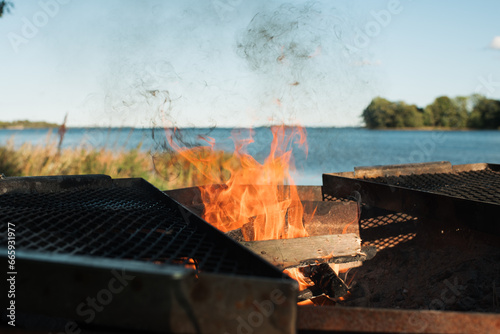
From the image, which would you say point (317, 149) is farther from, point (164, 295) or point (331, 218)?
point (164, 295)

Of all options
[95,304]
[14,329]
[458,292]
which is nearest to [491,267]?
[458,292]

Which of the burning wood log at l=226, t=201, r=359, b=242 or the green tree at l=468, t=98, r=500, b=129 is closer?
the burning wood log at l=226, t=201, r=359, b=242

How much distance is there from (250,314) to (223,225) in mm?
2587

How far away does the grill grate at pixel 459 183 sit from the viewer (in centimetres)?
295

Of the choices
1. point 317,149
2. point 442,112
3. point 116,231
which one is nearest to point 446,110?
point 442,112

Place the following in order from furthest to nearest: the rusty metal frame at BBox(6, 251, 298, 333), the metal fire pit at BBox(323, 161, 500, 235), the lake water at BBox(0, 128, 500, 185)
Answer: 1. the lake water at BBox(0, 128, 500, 185)
2. the metal fire pit at BBox(323, 161, 500, 235)
3. the rusty metal frame at BBox(6, 251, 298, 333)

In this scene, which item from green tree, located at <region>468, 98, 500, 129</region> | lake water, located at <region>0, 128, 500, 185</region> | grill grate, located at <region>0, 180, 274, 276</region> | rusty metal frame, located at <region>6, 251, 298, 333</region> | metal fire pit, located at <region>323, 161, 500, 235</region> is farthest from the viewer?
green tree, located at <region>468, 98, 500, 129</region>

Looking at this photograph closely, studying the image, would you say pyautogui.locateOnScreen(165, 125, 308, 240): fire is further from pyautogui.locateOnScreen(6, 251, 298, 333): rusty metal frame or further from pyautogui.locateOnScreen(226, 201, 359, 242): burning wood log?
pyautogui.locateOnScreen(6, 251, 298, 333): rusty metal frame

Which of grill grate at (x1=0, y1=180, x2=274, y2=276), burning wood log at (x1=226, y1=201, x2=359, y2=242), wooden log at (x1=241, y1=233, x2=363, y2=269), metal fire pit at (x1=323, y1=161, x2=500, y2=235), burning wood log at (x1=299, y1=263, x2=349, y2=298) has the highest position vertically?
grill grate at (x1=0, y1=180, x2=274, y2=276)

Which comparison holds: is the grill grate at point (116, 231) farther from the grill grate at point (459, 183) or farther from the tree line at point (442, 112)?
the tree line at point (442, 112)

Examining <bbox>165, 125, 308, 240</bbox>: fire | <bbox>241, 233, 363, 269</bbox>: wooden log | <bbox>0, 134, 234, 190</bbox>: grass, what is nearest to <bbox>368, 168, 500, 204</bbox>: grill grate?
<bbox>241, 233, 363, 269</bbox>: wooden log

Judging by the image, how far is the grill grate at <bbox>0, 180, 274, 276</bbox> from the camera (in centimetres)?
141

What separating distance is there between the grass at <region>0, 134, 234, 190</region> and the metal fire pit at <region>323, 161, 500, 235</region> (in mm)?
4278

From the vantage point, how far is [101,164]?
29.1 ft
